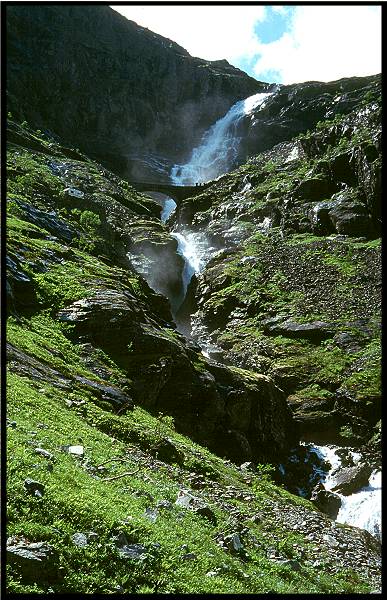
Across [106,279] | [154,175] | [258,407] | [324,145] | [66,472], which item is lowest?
[66,472]

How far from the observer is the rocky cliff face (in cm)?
8425

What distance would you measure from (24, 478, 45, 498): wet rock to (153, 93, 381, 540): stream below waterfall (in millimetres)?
16435

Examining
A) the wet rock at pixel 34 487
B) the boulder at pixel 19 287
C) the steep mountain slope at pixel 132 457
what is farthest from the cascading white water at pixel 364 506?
the wet rock at pixel 34 487

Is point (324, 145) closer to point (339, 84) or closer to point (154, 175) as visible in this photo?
point (154, 175)

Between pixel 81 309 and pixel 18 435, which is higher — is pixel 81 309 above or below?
above

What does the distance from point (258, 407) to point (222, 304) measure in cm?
1743

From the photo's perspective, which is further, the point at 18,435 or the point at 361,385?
the point at 361,385

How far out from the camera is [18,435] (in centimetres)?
A: 900

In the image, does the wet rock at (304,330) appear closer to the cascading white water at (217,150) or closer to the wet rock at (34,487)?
the wet rock at (34,487)

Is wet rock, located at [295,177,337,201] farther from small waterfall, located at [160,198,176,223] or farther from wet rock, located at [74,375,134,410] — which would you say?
wet rock, located at [74,375,134,410]

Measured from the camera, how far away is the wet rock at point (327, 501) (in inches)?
786

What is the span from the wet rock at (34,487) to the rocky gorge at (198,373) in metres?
0.03

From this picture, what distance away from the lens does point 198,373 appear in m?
21.5

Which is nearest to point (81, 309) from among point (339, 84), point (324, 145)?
point (324, 145)
